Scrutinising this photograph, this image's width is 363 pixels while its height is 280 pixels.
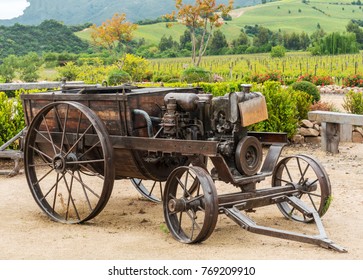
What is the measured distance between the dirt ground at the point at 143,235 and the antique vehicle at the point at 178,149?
0.17m

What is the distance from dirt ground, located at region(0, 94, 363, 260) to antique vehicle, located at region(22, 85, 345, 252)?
0.17 meters

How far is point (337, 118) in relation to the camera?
11.7m

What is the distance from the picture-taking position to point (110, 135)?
678 cm

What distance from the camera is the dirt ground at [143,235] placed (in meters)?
5.60

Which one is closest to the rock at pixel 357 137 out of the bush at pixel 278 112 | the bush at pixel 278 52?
the bush at pixel 278 112

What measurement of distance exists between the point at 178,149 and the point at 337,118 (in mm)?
6179

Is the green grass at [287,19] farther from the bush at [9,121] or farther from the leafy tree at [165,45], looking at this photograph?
the bush at [9,121]

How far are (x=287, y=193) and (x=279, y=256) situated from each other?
1308 millimetres

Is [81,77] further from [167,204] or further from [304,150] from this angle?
[167,204]

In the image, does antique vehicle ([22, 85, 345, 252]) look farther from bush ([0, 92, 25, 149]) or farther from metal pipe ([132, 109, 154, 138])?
bush ([0, 92, 25, 149])

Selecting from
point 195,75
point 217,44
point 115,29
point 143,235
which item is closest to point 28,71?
point 115,29

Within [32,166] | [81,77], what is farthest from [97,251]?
[81,77]

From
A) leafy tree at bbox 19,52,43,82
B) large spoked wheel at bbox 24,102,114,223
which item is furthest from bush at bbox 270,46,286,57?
large spoked wheel at bbox 24,102,114,223

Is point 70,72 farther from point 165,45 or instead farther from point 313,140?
point 165,45
